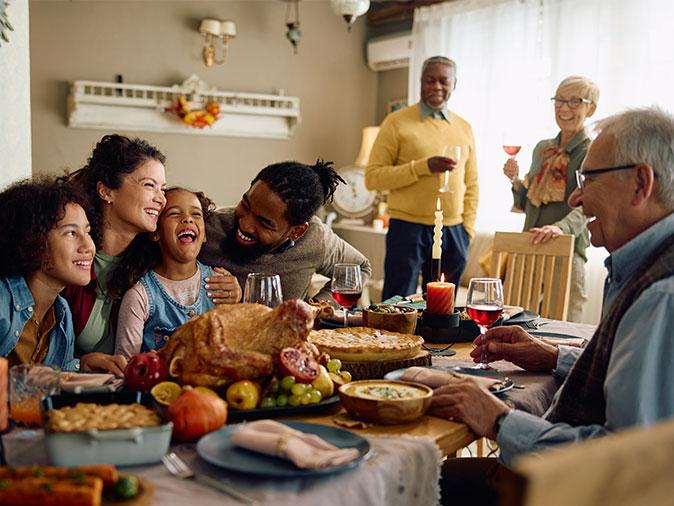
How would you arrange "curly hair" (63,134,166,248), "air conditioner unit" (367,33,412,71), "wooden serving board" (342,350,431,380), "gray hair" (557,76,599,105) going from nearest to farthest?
"wooden serving board" (342,350,431,380) → "curly hair" (63,134,166,248) → "gray hair" (557,76,599,105) → "air conditioner unit" (367,33,412,71)

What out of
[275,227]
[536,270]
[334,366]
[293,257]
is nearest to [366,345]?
[334,366]

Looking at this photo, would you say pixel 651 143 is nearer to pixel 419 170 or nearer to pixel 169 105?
pixel 419 170

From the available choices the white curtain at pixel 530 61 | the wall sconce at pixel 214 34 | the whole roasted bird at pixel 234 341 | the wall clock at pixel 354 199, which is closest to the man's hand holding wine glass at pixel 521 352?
the whole roasted bird at pixel 234 341

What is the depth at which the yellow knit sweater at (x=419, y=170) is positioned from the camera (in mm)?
4188

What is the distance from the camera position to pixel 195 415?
1.20m

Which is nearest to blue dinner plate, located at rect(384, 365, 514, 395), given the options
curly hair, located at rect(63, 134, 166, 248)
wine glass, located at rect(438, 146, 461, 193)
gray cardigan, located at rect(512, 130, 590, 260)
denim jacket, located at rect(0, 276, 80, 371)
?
denim jacket, located at rect(0, 276, 80, 371)

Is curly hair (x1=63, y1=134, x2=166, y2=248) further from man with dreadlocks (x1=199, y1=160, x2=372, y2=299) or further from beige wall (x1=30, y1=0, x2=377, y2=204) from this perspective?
beige wall (x1=30, y1=0, x2=377, y2=204)

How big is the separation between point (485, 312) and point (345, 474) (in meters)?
0.86

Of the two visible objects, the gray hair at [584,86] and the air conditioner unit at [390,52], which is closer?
the gray hair at [584,86]

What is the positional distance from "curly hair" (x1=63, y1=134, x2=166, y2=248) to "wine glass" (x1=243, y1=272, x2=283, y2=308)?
2.30 feet

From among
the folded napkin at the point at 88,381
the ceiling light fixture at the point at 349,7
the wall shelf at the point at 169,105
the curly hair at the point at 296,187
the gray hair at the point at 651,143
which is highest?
the ceiling light fixture at the point at 349,7

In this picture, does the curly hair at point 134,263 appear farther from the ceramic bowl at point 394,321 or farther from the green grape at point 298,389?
the green grape at point 298,389

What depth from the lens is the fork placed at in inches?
39.1

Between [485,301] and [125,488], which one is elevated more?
[485,301]
